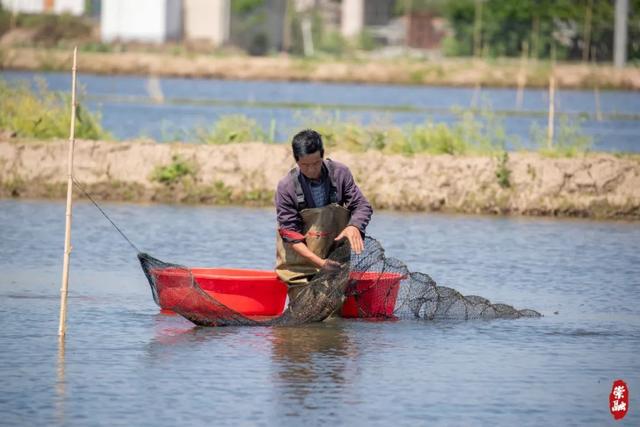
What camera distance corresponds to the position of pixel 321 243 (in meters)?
13.1

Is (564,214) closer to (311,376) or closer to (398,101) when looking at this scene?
(311,376)

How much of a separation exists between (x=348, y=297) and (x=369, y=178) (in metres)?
9.26

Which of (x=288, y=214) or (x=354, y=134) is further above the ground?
(x=354, y=134)

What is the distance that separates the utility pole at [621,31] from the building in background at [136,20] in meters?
27.4

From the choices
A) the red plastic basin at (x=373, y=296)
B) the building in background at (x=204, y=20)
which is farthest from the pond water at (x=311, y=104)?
the building in background at (x=204, y=20)

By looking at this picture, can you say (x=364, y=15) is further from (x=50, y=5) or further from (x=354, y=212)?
(x=354, y=212)

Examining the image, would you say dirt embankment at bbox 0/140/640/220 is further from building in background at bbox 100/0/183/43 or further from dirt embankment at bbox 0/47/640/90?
building in background at bbox 100/0/183/43

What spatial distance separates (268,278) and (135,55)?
70700 millimetres

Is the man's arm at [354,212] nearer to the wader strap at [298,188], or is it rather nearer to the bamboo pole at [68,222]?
the wader strap at [298,188]

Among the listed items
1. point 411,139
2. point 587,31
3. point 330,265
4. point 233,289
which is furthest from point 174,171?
point 587,31

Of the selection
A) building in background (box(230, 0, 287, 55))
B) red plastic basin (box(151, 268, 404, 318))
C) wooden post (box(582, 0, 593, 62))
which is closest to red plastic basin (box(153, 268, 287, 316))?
red plastic basin (box(151, 268, 404, 318))

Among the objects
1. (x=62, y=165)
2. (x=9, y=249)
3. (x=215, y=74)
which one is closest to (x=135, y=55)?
(x=215, y=74)

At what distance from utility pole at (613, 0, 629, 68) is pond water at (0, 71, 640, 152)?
1.90m

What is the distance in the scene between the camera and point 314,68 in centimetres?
8375
